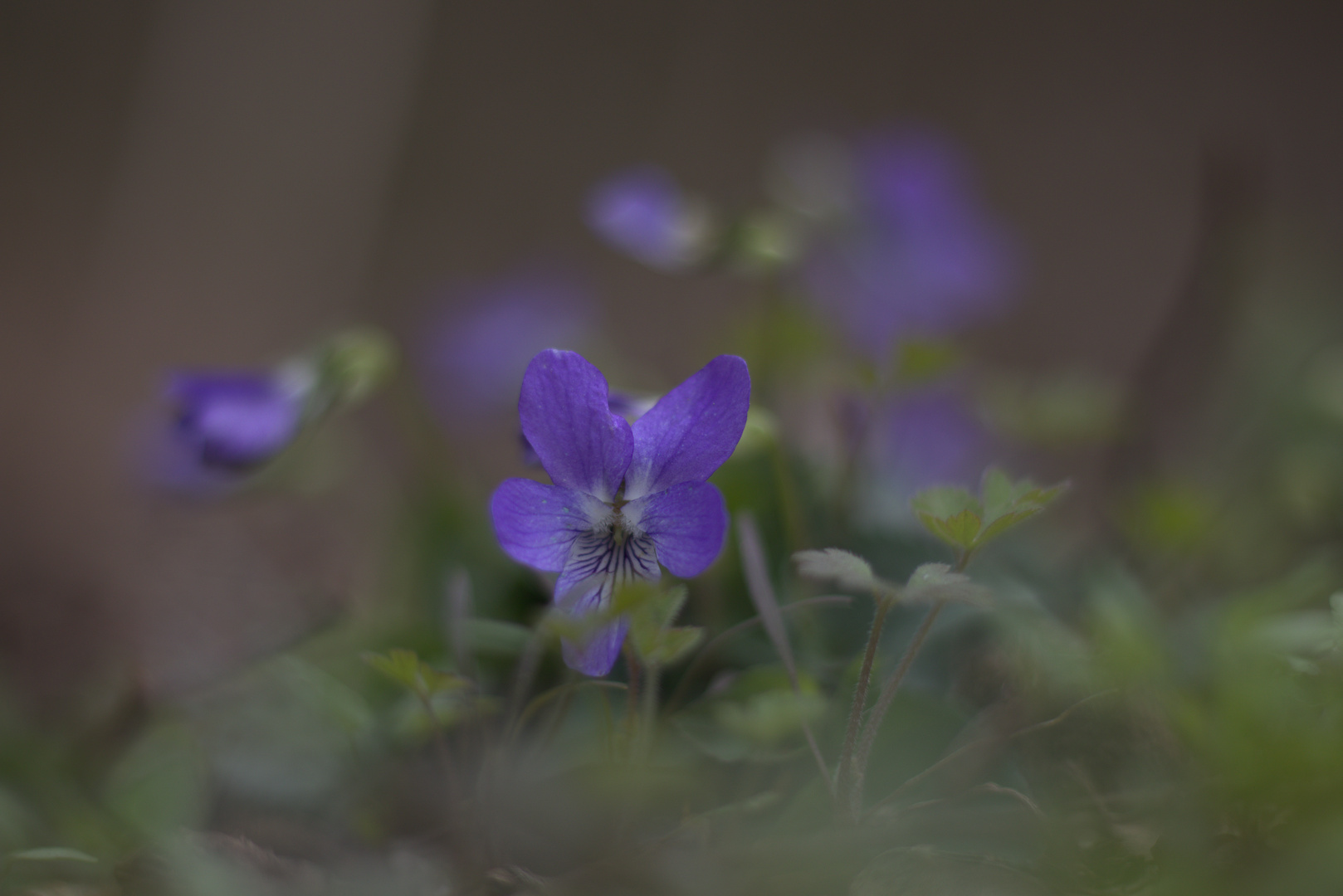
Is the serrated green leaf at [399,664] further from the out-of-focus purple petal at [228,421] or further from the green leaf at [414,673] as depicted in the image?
the out-of-focus purple petal at [228,421]

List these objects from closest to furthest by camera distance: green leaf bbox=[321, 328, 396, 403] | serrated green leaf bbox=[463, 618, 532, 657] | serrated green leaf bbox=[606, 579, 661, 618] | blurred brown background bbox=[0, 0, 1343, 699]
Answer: serrated green leaf bbox=[606, 579, 661, 618]
serrated green leaf bbox=[463, 618, 532, 657]
green leaf bbox=[321, 328, 396, 403]
blurred brown background bbox=[0, 0, 1343, 699]

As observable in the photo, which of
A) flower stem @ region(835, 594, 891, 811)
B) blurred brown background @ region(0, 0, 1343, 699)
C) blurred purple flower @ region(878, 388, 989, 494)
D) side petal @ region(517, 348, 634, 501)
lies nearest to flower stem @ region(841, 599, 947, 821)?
flower stem @ region(835, 594, 891, 811)

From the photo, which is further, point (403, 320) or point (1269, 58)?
point (403, 320)

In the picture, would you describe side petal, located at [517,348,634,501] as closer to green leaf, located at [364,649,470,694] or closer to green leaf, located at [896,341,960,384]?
green leaf, located at [364,649,470,694]

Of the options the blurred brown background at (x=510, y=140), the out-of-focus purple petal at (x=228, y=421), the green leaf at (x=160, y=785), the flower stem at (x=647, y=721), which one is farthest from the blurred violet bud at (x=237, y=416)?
the blurred brown background at (x=510, y=140)

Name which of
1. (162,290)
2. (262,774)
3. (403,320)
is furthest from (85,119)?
(262,774)

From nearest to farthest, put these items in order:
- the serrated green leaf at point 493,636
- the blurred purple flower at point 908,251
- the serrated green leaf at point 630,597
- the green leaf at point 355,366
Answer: the serrated green leaf at point 630,597 → the serrated green leaf at point 493,636 → the green leaf at point 355,366 → the blurred purple flower at point 908,251

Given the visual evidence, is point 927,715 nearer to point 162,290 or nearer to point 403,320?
point 403,320
